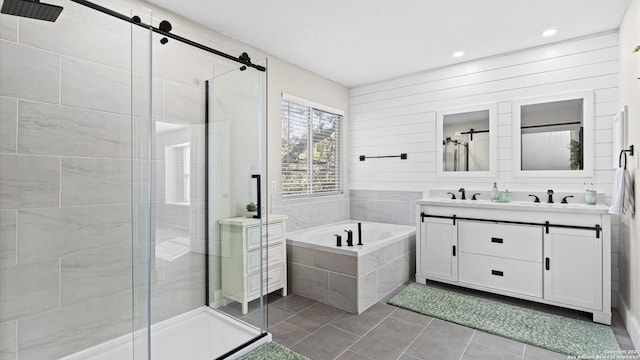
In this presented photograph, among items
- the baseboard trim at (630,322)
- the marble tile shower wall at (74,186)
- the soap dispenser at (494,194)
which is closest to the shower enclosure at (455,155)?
the soap dispenser at (494,194)

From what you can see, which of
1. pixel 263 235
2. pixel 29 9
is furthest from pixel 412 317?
pixel 29 9

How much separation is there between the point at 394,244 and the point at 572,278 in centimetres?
149

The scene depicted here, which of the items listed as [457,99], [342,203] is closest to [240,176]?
[342,203]

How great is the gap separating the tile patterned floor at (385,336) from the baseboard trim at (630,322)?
0.14 feet

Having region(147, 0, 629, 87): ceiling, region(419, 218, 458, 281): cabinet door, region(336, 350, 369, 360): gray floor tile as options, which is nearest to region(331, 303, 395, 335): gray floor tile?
region(336, 350, 369, 360): gray floor tile

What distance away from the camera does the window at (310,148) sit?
3748 mm

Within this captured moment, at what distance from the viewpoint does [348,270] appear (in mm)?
2822

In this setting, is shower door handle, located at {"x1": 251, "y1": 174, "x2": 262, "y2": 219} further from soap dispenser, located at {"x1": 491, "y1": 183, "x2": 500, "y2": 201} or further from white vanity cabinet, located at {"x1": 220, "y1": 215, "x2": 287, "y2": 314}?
soap dispenser, located at {"x1": 491, "y1": 183, "x2": 500, "y2": 201}

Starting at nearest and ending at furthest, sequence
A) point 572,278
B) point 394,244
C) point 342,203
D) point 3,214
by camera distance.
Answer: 1. point 3,214
2. point 572,278
3. point 394,244
4. point 342,203

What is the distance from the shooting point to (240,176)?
7.69 ft

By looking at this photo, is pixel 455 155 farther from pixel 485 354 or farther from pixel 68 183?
pixel 68 183

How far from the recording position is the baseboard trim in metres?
2.16

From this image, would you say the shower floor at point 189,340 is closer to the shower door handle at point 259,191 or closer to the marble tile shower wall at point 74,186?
the marble tile shower wall at point 74,186

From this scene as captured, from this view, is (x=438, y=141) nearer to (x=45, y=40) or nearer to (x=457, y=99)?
(x=457, y=99)
